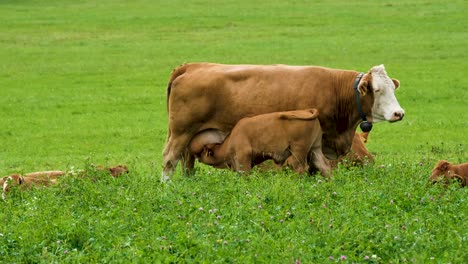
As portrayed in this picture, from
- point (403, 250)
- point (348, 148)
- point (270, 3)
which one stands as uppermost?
point (403, 250)

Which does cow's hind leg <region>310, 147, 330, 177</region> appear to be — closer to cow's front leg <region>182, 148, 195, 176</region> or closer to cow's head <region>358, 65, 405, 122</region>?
cow's head <region>358, 65, 405, 122</region>

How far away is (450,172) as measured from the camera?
1245cm

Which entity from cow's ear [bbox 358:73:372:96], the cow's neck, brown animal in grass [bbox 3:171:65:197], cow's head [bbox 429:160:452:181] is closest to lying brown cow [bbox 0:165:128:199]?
brown animal in grass [bbox 3:171:65:197]

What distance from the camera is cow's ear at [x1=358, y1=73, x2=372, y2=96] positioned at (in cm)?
1388

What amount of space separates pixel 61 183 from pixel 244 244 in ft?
11.4

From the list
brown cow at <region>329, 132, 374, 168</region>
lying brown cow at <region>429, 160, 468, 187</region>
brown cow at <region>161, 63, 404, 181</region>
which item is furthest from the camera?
brown cow at <region>329, 132, 374, 168</region>

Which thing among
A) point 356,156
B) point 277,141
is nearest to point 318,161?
point 277,141

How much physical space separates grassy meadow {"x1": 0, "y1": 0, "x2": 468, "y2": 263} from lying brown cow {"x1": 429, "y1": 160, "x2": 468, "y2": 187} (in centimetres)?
35

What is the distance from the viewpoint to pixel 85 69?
1260 inches

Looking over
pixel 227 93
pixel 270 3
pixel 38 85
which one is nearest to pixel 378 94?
pixel 227 93

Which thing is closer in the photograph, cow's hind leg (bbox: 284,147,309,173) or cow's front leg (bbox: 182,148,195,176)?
cow's hind leg (bbox: 284,147,309,173)

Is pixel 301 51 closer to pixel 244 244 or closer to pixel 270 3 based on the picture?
pixel 270 3

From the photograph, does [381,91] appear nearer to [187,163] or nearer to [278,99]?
[278,99]

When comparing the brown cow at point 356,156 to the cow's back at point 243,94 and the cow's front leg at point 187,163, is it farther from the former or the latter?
the cow's front leg at point 187,163
